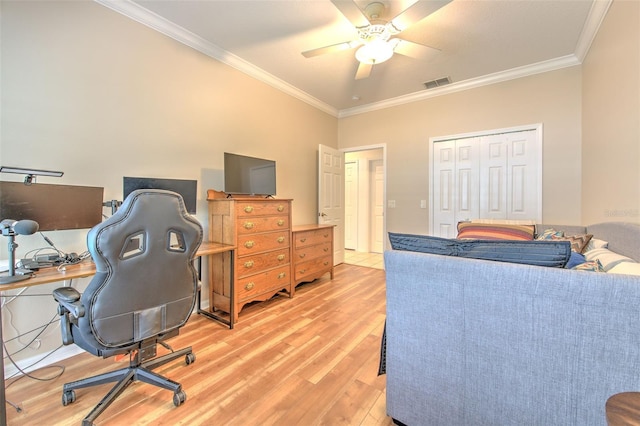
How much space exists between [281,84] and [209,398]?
3635mm

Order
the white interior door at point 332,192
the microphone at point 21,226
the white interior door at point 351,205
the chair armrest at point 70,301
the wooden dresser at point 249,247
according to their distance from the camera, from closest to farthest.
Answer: the chair armrest at point 70,301 → the microphone at point 21,226 → the wooden dresser at point 249,247 → the white interior door at point 332,192 → the white interior door at point 351,205

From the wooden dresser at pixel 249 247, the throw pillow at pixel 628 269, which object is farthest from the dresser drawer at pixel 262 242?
the throw pillow at pixel 628 269

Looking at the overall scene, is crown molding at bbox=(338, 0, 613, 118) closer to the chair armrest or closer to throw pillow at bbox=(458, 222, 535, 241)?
throw pillow at bbox=(458, 222, 535, 241)

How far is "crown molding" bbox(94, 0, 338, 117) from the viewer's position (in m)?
2.21

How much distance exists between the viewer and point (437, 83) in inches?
145

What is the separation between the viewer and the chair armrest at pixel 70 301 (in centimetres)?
127

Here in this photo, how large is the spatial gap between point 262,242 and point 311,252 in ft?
3.06

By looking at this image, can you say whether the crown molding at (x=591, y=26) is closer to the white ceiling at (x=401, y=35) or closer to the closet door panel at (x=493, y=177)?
the white ceiling at (x=401, y=35)

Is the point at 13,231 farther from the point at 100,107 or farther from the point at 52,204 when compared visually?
the point at 100,107

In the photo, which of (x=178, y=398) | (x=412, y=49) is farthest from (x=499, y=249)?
(x=412, y=49)

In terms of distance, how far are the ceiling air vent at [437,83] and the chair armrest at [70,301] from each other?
168 inches

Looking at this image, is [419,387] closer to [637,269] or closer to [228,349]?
[637,269]

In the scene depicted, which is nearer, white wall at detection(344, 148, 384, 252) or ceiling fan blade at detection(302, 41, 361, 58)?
ceiling fan blade at detection(302, 41, 361, 58)

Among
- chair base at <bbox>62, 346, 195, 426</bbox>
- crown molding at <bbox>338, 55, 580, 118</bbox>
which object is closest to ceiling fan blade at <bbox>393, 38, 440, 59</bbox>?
A: crown molding at <bbox>338, 55, 580, 118</bbox>
